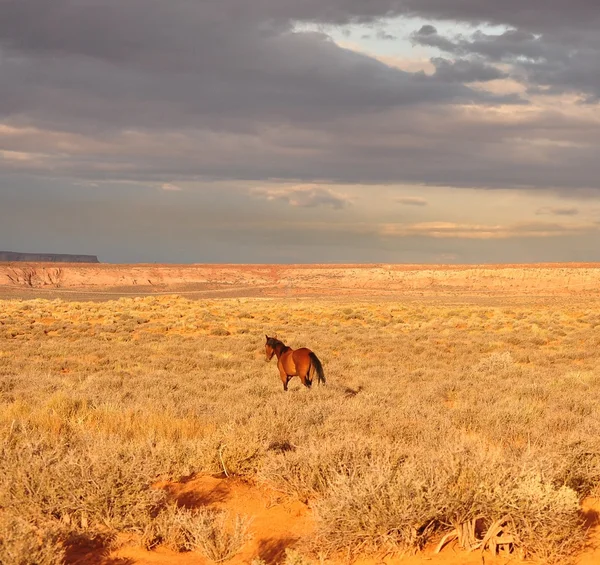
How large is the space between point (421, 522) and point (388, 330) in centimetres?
2700

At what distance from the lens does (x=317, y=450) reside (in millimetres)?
6188

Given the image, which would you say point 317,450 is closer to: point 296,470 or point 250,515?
point 296,470

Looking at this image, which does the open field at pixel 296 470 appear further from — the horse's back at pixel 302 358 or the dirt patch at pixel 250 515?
the horse's back at pixel 302 358

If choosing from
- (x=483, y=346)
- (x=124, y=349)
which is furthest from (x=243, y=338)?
(x=483, y=346)

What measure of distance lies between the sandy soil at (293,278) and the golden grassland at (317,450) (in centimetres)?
7293

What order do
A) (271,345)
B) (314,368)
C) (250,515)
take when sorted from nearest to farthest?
(250,515) < (314,368) < (271,345)

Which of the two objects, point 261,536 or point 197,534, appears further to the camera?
point 261,536

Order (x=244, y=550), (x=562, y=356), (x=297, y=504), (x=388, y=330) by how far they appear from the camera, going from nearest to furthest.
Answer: (x=244, y=550) → (x=297, y=504) → (x=562, y=356) → (x=388, y=330)

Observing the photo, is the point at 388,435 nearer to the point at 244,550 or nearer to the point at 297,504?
the point at 297,504

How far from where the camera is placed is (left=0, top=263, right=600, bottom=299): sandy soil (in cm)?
9894

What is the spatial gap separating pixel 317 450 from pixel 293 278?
396 feet

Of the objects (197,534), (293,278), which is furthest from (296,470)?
(293,278)

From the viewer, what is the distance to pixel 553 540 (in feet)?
15.4

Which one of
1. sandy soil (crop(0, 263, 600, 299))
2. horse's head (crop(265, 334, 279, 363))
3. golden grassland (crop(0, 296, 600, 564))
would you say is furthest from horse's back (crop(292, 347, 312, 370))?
sandy soil (crop(0, 263, 600, 299))
